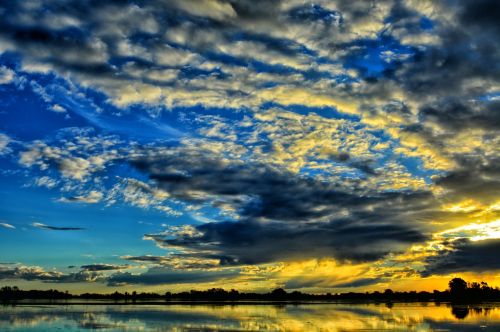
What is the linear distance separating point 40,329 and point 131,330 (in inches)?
443

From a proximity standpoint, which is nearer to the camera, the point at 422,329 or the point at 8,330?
the point at 8,330

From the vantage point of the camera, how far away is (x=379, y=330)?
52.8 metres

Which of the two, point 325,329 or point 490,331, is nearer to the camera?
point 490,331

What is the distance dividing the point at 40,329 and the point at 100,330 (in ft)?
26.6

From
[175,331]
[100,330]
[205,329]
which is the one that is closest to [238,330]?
[205,329]

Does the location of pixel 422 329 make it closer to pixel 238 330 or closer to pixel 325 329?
pixel 325 329

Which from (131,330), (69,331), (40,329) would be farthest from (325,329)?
(40,329)

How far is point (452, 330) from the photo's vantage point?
5262 centimetres

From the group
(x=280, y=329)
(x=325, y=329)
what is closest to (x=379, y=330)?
(x=325, y=329)

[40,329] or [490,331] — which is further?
[40,329]

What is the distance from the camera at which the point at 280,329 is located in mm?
55219

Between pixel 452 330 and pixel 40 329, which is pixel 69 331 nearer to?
pixel 40 329

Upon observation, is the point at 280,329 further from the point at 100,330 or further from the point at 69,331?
the point at 69,331

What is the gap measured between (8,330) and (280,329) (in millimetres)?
31678
